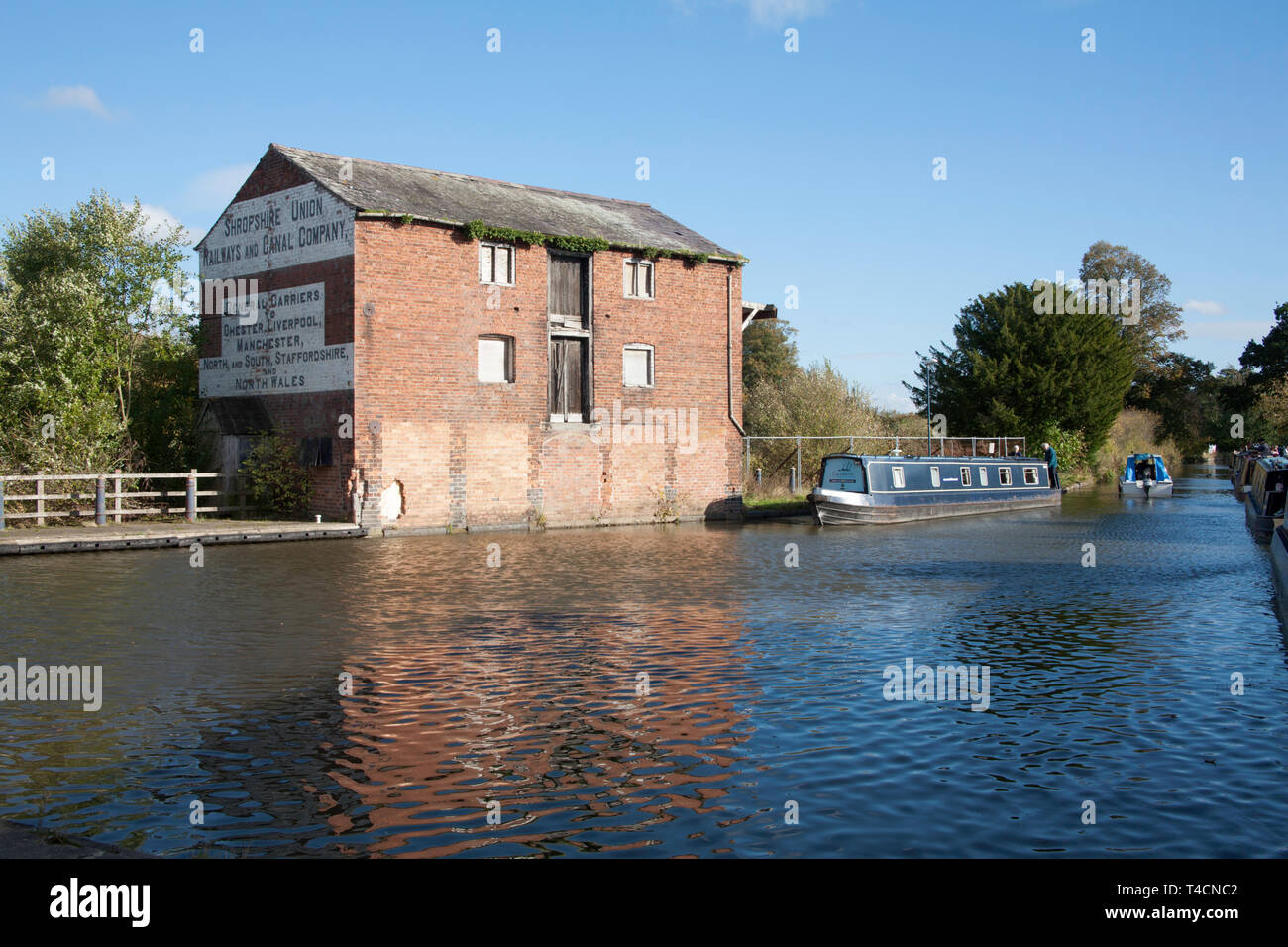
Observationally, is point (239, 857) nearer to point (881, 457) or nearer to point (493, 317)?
point (493, 317)

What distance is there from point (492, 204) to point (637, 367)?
5.69m

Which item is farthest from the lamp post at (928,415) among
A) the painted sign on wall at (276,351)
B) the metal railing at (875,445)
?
the painted sign on wall at (276,351)

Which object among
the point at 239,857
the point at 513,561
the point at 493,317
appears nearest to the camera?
the point at 239,857

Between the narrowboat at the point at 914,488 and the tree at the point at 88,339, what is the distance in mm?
Answer: 17675

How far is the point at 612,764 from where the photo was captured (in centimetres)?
714

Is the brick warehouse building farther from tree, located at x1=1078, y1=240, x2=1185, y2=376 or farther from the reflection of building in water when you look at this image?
tree, located at x1=1078, y1=240, x2=1185, y2=376

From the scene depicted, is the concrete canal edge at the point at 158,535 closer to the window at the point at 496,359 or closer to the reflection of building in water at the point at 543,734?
the window at the point at 496,359

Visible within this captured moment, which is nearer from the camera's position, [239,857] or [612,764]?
[239,857]

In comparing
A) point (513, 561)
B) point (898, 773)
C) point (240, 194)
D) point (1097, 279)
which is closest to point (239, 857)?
point (898, 773)

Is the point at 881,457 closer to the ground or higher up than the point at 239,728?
higher up

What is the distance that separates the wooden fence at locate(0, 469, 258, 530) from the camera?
74.7 ft

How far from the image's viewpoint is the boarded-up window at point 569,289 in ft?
92.2
